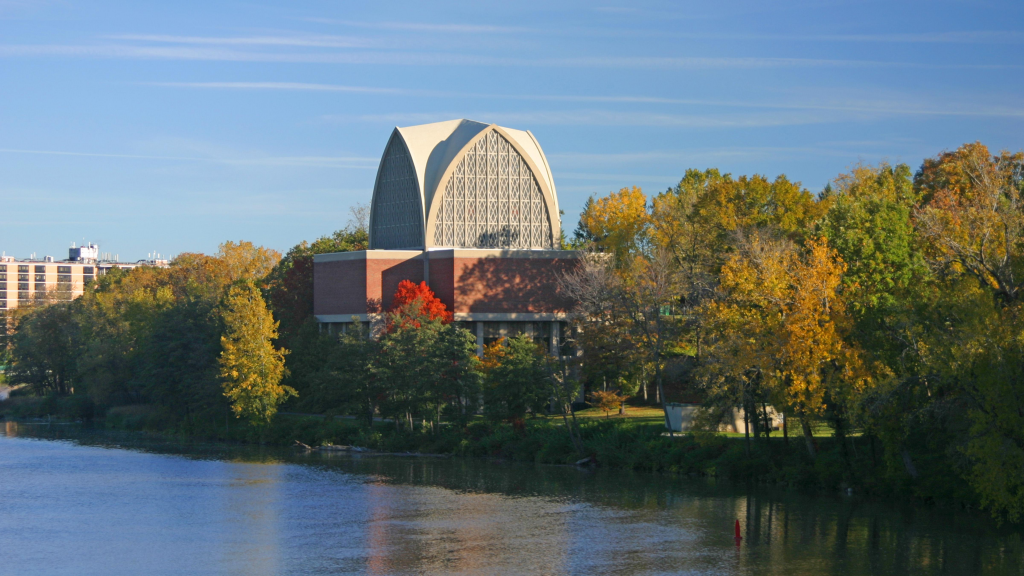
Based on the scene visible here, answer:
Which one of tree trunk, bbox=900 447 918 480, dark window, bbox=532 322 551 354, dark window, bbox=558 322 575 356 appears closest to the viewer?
tree trunk, bbox=900 447 918 480

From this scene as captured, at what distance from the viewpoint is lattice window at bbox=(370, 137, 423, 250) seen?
8544 centimetres

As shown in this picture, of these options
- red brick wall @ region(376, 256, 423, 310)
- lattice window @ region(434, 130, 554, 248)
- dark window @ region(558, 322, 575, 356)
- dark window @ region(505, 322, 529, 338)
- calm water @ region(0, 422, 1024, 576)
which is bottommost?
calm water @ region(0, 422, 1024, 576)

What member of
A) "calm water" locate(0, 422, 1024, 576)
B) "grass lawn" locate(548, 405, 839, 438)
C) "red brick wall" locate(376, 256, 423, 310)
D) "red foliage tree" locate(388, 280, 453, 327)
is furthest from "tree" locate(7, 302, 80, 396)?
"grass lawn" locate(548, 405, 839, 438)

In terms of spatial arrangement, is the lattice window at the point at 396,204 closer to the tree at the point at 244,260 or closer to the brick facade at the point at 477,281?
the brick facade at the point at 477,281

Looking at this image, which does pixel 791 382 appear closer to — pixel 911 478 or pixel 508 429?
pixel 911 478

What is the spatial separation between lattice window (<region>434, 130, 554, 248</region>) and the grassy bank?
812 inches

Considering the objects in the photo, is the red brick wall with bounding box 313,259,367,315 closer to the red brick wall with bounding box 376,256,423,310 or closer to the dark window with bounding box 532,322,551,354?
the red brick wall with bounding box 376,256,423,310

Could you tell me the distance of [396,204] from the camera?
87625mm

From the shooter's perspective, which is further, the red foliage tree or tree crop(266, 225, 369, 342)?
tree crop(266, 225, 369, 342)

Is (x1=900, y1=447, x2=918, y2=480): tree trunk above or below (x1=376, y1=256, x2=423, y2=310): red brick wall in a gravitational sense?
below

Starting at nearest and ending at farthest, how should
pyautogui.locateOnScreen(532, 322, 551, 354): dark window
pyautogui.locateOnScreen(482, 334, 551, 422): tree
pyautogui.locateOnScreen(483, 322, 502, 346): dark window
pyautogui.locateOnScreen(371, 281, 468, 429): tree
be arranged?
pyautogui.locateOnScreen(482, 334, 551, 422): tree → pyautogui.locateOnScreen(371, 281, 468, 429): tree → pyautogui.locateOnScreen(483, 322, 502, 346): dark window → pyautogui.locateOnScreen(532, 322, 551, 354): dark window

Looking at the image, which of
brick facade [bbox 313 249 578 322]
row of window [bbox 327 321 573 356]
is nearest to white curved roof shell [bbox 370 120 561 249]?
brick facade [bbox 313 249 578 322]

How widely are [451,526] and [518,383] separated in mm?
20981

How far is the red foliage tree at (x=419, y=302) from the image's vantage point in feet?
227
